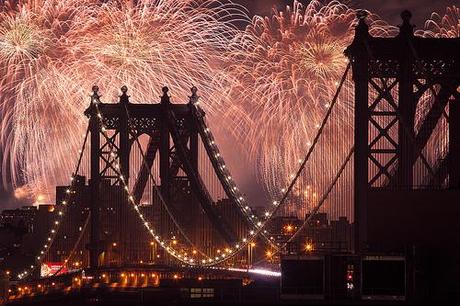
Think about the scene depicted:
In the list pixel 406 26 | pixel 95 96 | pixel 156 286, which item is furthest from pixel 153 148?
pixel 406 26

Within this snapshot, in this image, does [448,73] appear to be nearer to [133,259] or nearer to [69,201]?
[133,259]

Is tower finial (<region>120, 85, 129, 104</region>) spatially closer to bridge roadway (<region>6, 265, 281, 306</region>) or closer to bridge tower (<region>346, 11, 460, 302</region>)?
bridge roadway (<region>6, 265, 281, 306</region>)

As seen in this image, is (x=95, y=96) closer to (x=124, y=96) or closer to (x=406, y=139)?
(x=124, y=96)

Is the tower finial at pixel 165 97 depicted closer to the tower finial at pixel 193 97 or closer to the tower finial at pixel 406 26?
the tower finial at pixel 193 97

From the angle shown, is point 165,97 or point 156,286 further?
point 165,97

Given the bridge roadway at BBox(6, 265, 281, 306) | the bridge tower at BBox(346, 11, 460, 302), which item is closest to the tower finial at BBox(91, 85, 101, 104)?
the bridge roadway at BBox(6, 265, 281, 306)
